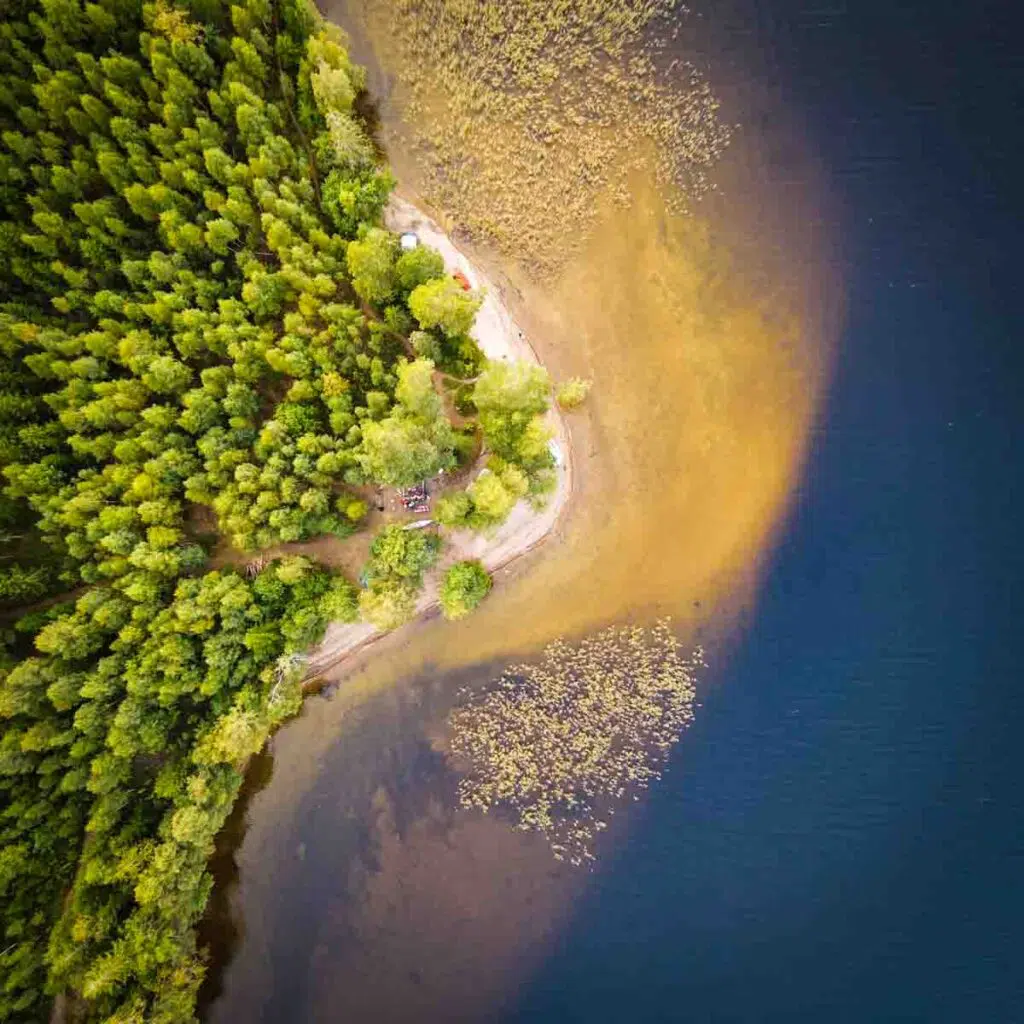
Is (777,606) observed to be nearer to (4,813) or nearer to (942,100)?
(942,100)

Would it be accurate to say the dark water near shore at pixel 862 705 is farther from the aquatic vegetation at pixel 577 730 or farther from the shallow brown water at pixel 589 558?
the aquatic vegetation at pixel 577 730

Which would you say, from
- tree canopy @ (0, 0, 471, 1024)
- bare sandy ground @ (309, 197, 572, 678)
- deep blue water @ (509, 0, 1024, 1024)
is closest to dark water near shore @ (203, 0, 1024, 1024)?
deep blue water @ (509, 0, 1024, 1024)

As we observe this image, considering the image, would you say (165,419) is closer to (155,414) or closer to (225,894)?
(155,414)

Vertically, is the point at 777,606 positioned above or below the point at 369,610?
above

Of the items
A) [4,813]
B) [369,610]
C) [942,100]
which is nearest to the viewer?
[4,813]

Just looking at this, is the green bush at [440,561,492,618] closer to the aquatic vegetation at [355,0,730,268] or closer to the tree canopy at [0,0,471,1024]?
the tree canopy at [0,0,471,1024]

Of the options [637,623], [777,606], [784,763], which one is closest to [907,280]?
[777,606]
